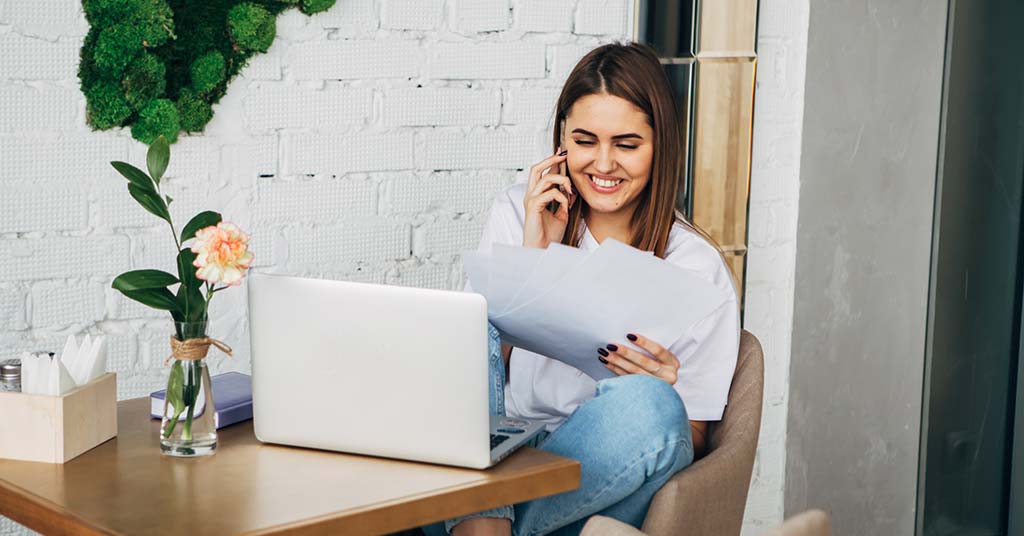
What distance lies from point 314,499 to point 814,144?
168 cm

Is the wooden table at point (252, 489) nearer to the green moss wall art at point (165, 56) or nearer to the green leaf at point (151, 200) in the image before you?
the green leaf at point (151, 200)

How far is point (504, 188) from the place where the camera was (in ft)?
7.21

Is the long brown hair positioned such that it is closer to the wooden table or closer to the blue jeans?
the blue jeans

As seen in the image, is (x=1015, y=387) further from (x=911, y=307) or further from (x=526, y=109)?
(x=526, y=109)

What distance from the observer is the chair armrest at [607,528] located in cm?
115

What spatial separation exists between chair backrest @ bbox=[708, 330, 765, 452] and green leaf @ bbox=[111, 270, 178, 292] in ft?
2.75

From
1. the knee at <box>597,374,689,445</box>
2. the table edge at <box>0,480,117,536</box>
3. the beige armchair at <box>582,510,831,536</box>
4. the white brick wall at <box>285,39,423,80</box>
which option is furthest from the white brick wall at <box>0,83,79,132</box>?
the beige armchair at <box>582,510,831,536</box>

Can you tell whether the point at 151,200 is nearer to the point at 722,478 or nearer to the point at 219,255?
the point at 219,255

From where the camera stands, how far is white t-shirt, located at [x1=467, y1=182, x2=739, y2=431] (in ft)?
5.85

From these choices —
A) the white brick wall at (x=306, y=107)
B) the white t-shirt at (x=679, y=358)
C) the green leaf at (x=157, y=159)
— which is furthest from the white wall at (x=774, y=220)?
the green leaf at (x=157, y=159)

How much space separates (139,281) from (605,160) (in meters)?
0.88

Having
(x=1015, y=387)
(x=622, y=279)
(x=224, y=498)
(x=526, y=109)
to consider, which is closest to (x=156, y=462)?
(x=224, y=498)

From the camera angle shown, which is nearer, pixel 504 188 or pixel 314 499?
pixel 314 499

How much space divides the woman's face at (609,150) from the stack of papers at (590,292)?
43cm
